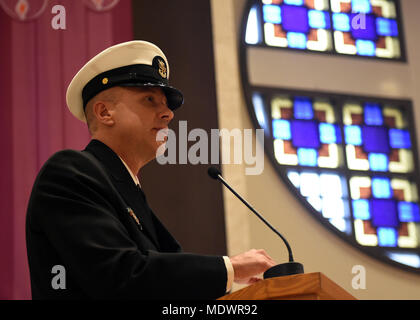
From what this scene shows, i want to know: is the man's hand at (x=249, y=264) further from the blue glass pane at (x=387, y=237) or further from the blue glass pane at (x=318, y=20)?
the blue glass pane at (x=318, y=20)

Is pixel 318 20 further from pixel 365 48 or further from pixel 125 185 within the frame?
pixel 125 185

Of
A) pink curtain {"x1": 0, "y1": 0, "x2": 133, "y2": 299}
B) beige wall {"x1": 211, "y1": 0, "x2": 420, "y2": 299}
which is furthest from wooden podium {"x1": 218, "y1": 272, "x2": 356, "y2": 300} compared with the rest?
beige wall {"x1": 211, "y1": 0, "x2": 420, "y2": 299}

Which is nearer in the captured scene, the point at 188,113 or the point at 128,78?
the point at 128,78

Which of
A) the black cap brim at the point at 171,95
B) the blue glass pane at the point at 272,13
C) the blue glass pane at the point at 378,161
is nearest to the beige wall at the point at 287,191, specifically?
the blue glass pane at the point at 272,13

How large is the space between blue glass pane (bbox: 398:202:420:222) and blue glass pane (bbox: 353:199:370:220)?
23cm

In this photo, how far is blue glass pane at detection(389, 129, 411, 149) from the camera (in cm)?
535

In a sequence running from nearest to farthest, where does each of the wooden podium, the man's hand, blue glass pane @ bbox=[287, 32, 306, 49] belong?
1. the wooden podium
2. the man's hand
3. blue glass pane @ bbox=[287, 32, 306, 49]

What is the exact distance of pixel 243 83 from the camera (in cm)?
495

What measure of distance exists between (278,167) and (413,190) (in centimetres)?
102

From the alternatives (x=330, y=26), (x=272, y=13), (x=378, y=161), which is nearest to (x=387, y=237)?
(x=378, y=161)

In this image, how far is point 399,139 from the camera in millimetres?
5367

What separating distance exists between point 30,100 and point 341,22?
2.65 m

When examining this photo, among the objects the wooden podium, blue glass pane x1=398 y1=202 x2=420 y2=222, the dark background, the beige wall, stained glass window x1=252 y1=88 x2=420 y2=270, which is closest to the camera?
the wooden podium

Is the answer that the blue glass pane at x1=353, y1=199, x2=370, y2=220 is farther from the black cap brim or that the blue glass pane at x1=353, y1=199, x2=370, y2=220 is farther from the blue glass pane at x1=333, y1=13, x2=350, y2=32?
the black cap brim
